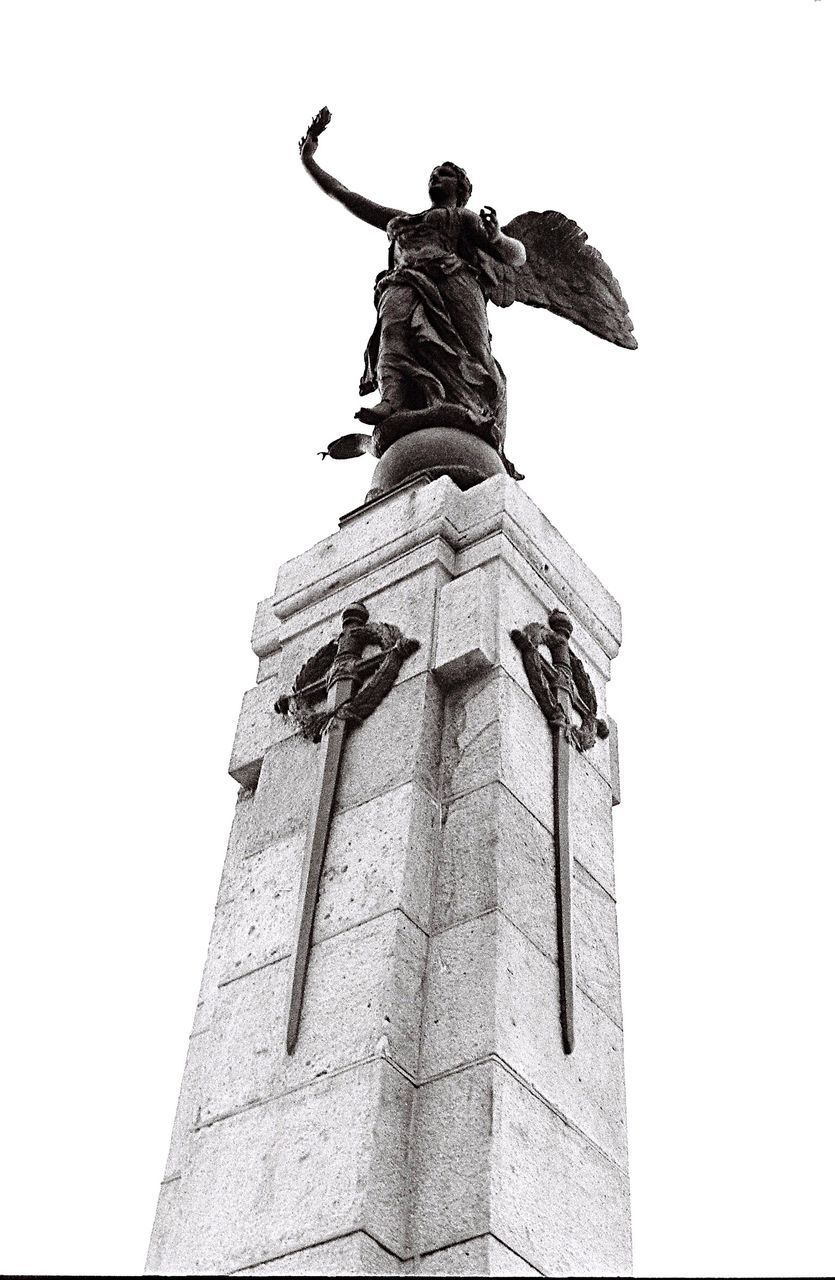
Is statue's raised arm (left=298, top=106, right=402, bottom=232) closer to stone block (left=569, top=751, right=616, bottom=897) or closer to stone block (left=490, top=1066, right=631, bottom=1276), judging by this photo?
stone block (left=569, top=751, right=616, bottom=897)

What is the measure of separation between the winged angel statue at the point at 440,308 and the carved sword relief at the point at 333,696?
5.79 ft

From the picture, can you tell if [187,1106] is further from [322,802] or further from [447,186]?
[447,186]

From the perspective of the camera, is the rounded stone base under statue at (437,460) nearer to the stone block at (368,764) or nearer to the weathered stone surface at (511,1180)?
the stone block at (368,764)

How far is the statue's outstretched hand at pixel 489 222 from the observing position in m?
8.27

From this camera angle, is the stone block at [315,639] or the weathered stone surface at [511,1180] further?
the stone block at [315,639]

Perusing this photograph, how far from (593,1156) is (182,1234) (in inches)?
45.7

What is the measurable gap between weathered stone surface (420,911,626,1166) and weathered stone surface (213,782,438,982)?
8.4 inches

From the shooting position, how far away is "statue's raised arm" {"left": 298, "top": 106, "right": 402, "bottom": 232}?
870cm

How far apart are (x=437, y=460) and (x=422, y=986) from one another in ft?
9.46

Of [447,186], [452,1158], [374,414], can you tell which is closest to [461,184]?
[447,186]

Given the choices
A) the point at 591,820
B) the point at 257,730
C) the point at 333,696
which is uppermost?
the point at 257,730

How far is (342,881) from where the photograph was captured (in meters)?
4.80

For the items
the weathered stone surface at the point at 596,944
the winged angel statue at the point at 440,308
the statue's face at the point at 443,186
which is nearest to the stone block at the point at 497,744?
the weathered stone surface at the point at 596,944

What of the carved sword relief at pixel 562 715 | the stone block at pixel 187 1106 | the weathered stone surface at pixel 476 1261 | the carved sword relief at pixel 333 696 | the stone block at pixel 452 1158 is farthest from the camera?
the carved sword relief at pixel 333 696
